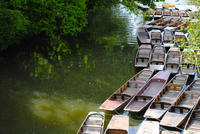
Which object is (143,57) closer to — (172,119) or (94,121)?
(172,119)

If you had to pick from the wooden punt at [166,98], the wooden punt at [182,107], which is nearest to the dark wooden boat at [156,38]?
the wooden punt at [166,98]

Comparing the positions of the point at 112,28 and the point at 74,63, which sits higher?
the point at 112,28

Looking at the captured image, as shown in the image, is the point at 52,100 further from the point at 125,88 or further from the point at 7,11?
the point at 7,11

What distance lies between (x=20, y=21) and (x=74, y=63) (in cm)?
464

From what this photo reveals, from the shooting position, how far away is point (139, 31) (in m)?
25.2

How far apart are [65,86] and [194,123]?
26.1ft

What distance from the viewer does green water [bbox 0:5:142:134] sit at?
13.6m

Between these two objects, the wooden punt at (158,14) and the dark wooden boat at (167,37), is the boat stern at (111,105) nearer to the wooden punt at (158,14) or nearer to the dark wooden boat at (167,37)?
the dark wooden boat at (167,37)

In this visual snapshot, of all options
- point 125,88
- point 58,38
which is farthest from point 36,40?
point 125,88

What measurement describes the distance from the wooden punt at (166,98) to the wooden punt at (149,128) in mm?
584

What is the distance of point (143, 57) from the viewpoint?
1903 centimetres

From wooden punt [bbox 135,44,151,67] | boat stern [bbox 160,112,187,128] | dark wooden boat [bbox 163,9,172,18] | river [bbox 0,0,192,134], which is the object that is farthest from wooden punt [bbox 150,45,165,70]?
dark wooden boat [bbox 163,9,172,18]

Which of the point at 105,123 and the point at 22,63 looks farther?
the point at 22,63

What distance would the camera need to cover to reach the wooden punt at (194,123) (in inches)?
450
